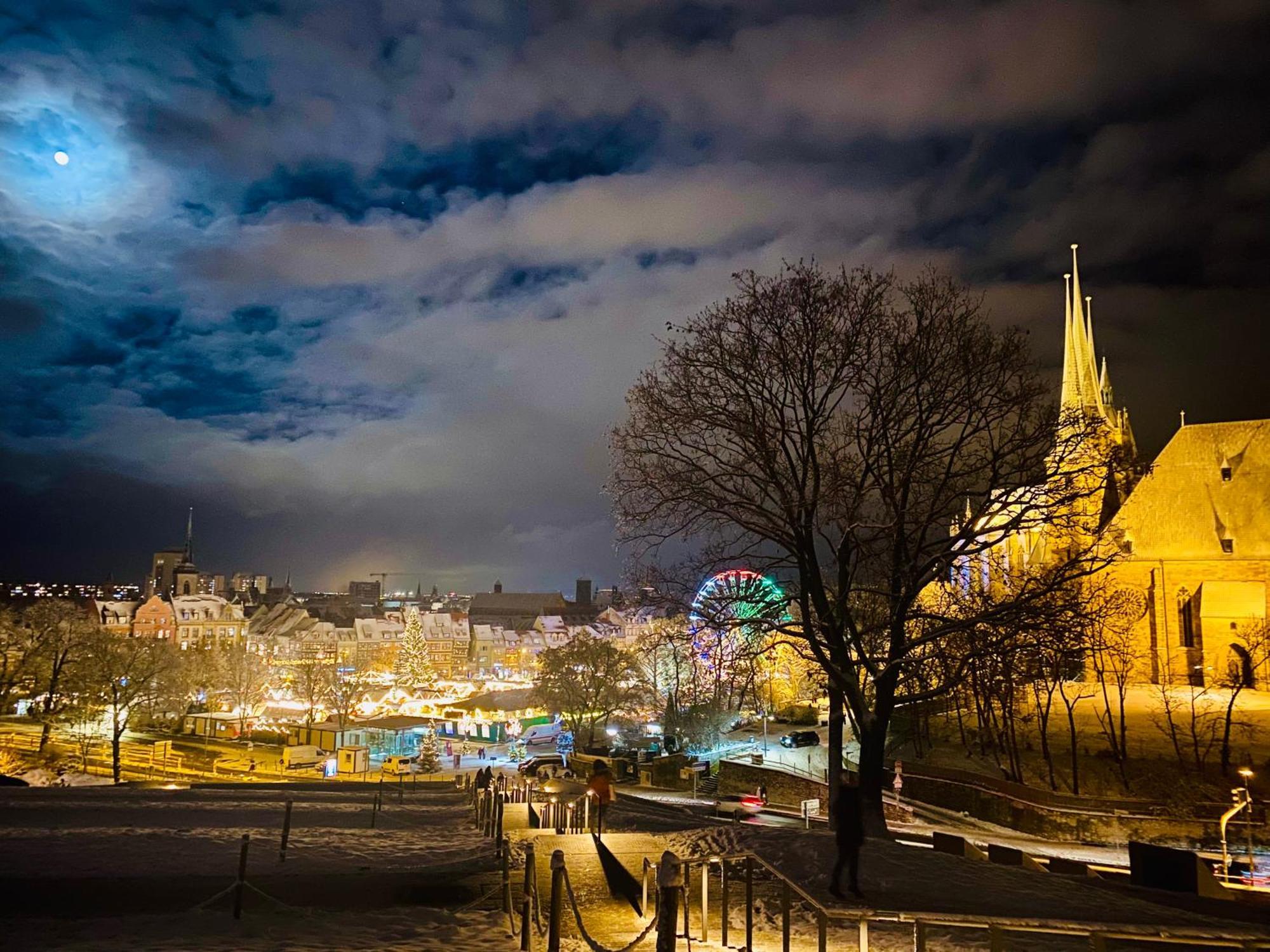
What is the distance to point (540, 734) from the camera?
6362 centimetres

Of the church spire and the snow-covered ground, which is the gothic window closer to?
the church spire

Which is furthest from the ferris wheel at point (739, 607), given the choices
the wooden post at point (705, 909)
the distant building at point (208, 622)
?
the distant building at point (208, 622)

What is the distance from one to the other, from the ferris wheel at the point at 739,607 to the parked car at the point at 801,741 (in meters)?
34.8

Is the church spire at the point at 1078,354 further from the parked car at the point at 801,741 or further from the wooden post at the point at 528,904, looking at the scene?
the wooden post at the point at 528,904

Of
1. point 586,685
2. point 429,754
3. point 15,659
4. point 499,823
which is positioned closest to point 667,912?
point 499,823

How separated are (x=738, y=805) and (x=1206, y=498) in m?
40.4

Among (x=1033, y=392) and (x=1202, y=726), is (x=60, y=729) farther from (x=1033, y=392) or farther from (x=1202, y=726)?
(x=1202, y=726)

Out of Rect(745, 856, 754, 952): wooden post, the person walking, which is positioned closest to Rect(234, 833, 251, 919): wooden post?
Rect(745, 856, 754, 952): wooden post

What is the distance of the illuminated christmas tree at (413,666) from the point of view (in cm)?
8906

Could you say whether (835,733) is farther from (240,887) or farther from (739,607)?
(240,887)

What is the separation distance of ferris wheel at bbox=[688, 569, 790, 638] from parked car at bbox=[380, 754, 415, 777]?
29324 millimetres

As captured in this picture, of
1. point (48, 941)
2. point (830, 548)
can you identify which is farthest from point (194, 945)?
point (830, 548)

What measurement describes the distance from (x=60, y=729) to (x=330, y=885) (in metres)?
43.2

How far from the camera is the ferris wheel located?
14492mm
